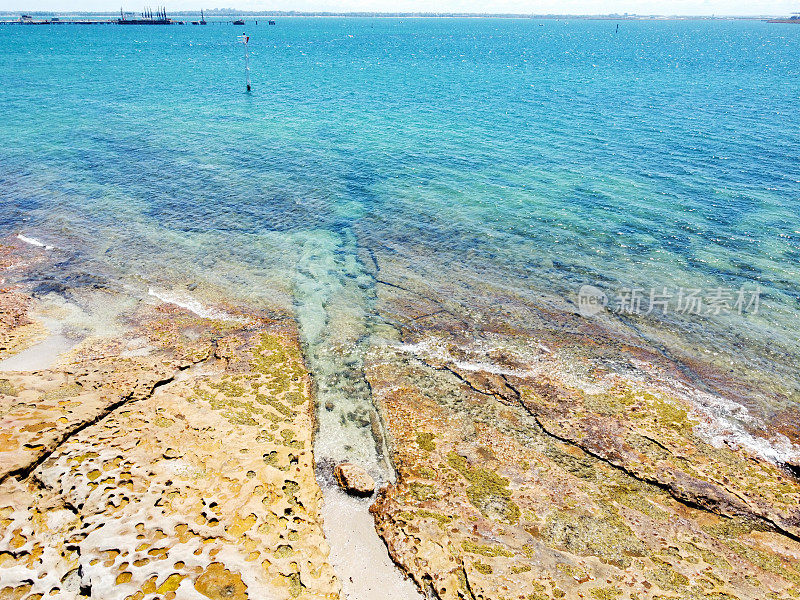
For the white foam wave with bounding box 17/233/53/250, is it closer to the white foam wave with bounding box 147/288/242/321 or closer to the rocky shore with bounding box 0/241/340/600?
the white foam wave with bounding box 147/288/242/321

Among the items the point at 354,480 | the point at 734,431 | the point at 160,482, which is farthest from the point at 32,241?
the point at 734,431

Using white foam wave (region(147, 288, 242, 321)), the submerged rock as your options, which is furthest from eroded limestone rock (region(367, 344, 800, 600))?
white foam wave (region(147, 288, 242, 321))

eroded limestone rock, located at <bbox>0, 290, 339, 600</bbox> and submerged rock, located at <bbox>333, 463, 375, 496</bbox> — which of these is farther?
submerged rock, located at <bbox>333, 463, 375, 496</bbox>

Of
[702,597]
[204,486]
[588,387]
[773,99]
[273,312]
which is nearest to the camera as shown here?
[702,597]

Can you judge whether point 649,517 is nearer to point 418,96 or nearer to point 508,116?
point 508,116

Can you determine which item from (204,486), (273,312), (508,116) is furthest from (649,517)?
(508,116)

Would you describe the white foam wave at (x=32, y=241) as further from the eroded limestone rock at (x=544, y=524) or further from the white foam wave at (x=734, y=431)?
the white foam wave at (x=734, y=431)
